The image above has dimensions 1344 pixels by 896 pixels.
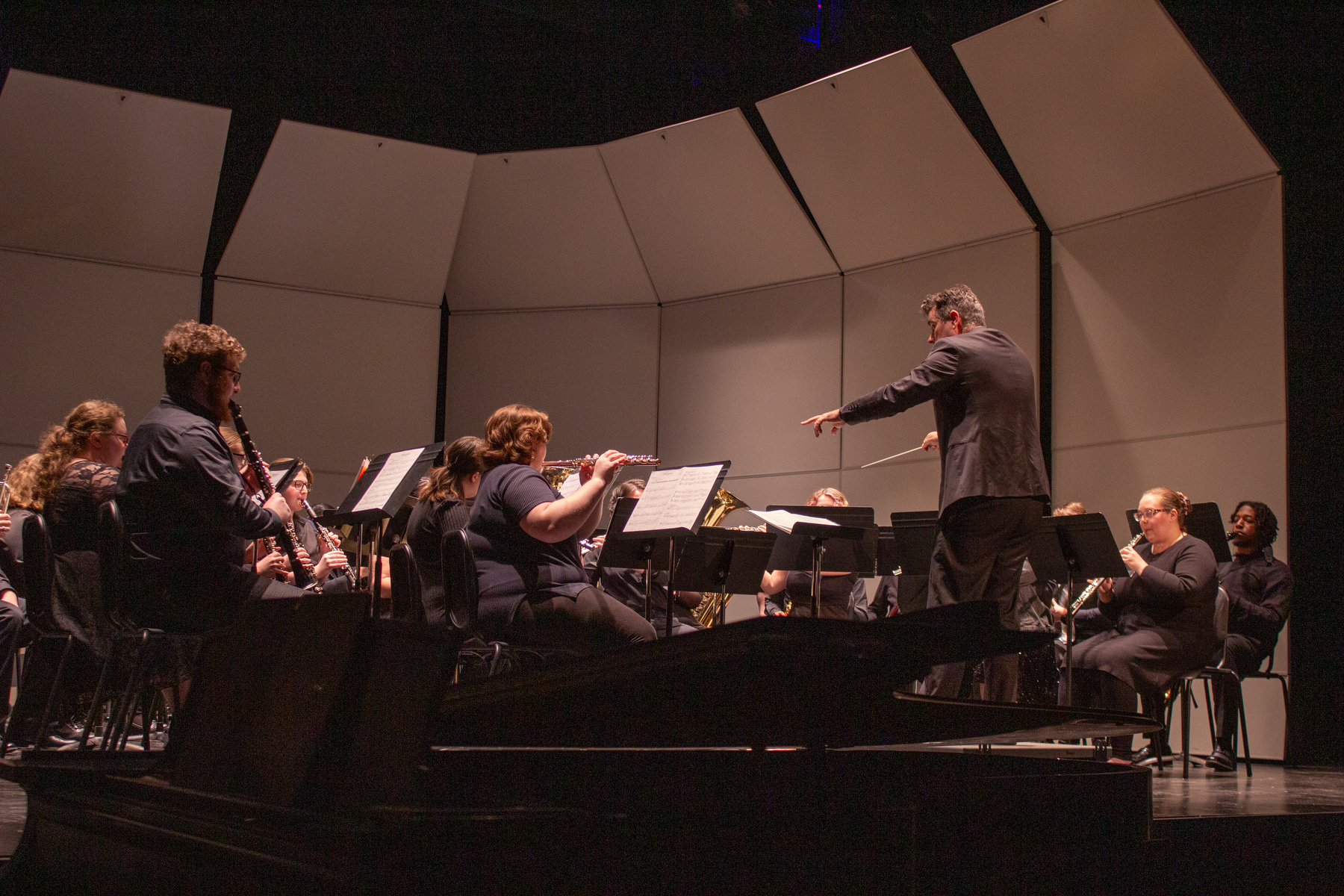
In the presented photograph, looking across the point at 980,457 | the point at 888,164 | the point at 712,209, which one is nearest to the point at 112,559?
the point at 980,457

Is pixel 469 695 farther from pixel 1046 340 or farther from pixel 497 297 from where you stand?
pixel 497 297

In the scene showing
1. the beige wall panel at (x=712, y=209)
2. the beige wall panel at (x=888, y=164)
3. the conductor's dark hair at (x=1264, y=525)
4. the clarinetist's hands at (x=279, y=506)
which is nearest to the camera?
the clarinetist's hands at (x=279, y=506)

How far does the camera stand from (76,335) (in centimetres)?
737

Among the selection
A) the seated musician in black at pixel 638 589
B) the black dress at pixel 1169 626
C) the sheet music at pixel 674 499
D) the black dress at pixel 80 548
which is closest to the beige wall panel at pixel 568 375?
the seated musician in black at pixel 638 589

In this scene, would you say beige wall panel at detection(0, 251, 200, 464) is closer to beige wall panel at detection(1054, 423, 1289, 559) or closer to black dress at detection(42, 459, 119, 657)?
black dress at detection(42, 459, 119, 657)

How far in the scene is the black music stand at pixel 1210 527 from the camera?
16.7 feet

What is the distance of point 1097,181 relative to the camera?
638cm

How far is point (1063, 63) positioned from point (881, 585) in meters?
2.99

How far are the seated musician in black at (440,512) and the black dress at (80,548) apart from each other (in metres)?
0.90

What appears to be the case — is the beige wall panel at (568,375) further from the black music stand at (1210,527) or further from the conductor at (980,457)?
the conductor at (980,457)

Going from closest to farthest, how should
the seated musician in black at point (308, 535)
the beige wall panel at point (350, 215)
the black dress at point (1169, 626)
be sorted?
the black dress at point (1169, 626)
the seated musician in black at point (308, 535)
the beige wall panel at point (350, 215)

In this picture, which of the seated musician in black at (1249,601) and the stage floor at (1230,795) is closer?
the stage floor at (1230,795)

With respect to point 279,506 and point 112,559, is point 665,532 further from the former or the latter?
point 112,559

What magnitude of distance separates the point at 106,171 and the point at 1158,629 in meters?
6.65
